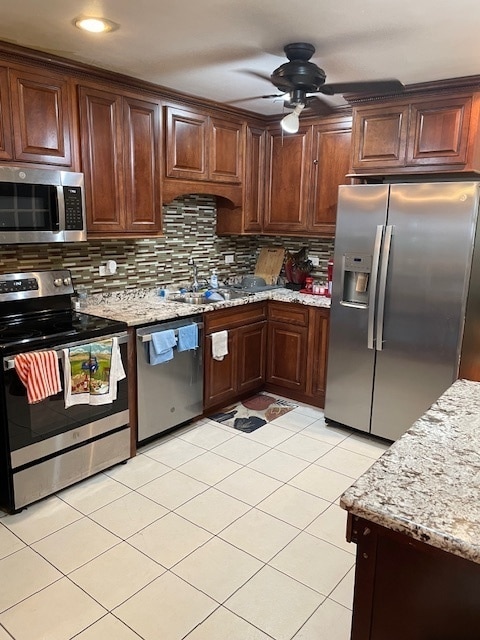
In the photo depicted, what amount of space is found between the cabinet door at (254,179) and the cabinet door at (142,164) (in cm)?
98

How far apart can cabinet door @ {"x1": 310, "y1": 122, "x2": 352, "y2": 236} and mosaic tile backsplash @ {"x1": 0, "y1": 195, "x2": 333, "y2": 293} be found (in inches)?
15.3

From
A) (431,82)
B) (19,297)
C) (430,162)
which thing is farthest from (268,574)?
(431,82)

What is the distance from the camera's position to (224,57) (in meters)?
2.59

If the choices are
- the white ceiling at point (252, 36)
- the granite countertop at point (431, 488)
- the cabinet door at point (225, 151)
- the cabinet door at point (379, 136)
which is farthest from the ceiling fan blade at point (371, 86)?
the granite countertop at point (431, 488)

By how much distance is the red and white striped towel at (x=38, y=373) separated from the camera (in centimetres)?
233

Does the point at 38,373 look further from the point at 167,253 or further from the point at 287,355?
the point at 287,355

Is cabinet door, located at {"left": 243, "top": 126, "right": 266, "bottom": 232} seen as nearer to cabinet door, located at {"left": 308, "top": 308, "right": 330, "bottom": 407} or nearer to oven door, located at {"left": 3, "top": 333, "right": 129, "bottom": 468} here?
cabinet door, located at {"left": 308, "top": 308, "right": 330, "bottom": 407}

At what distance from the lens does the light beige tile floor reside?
72.6 inches

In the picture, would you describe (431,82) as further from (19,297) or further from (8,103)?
(19,297)

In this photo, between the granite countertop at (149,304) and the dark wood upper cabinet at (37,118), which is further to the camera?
the granite countertop at (149,304)

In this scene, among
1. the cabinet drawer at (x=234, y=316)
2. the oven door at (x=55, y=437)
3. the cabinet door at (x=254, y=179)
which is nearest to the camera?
the oven door at (x=55, y=437)

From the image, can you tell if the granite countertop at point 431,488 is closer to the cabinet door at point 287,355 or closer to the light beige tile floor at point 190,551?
the light beige tile floor at point 190,551

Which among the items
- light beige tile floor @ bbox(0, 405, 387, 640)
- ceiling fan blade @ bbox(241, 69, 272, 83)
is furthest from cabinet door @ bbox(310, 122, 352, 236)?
light beige tile floor @ bbox(0, 405, 387, 640)

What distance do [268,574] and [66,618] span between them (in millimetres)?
827
